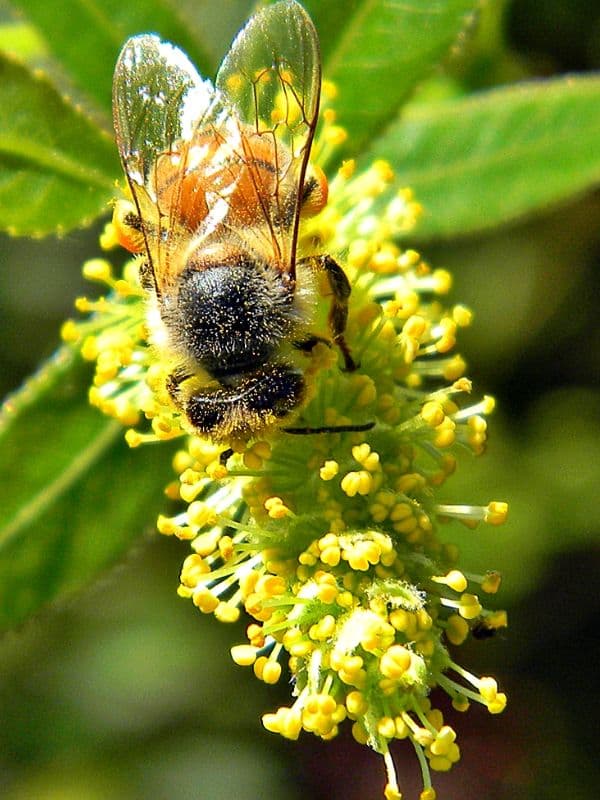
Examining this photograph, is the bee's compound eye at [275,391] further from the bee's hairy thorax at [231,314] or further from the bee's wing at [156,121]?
the bee's wing at [156,121]

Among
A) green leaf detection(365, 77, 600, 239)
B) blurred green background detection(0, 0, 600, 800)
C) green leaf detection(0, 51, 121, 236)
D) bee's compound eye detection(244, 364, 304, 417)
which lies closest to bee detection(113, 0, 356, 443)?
bee's compound eye detection(244, 364, 304, 417)

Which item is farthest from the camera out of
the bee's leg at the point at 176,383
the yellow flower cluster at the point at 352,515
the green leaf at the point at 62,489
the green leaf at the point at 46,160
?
the green leaf at the point at 62,489

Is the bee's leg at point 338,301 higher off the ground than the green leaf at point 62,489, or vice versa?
the bee's leg at point 338,301

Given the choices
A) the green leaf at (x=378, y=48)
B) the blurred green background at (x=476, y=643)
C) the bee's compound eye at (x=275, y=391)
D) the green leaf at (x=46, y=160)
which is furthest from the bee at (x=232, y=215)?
the blurred green background at (x=476, y=643)

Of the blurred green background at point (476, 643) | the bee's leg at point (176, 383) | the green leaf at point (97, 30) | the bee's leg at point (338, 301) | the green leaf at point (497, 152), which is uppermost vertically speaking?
the green leaf at point (97, 30)

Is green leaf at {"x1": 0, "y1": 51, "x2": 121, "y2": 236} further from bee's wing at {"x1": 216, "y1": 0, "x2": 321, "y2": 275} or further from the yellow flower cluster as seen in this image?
bee's wing at {"x1": 216, "y1": 0, "x2": 321, "y2": 275}

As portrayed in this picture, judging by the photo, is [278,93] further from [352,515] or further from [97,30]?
[352,515]

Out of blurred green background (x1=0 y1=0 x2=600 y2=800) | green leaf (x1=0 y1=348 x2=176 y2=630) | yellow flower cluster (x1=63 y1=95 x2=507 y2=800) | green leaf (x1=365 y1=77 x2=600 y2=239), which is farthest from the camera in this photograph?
blurred green background (x1=0 y1=0 x2=600 y2=800)
